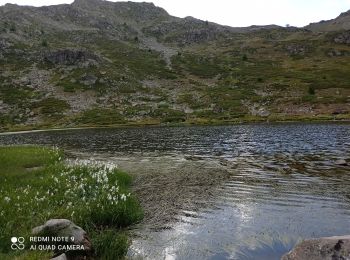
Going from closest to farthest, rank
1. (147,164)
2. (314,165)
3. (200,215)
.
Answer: (200,215) < (314,165) < (147,164)

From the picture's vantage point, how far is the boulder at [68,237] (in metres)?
11.9

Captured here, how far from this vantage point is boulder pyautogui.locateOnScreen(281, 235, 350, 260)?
10.2 meters

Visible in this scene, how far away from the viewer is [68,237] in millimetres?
12242

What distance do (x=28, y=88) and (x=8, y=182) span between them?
125 meters

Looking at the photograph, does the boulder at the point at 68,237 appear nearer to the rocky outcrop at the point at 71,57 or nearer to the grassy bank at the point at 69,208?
the grassy bank at the point at 69,208

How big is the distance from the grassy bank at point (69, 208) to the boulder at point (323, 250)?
5.38 m

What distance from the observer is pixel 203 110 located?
368ft

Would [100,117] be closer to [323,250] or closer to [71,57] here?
[71,57]

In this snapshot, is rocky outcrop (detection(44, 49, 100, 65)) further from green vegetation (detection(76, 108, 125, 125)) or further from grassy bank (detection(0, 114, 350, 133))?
grassy bank (detection(0, 114, 350, 133))

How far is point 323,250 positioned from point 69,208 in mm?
9611

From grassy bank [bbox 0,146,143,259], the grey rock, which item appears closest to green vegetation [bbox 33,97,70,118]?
the grey rock

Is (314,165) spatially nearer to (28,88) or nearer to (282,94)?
(282,94)

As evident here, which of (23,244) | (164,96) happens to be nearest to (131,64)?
(164,96)

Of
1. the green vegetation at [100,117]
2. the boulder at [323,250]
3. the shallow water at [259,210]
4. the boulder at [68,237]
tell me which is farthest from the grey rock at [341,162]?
the green vegetation at [100,117]
